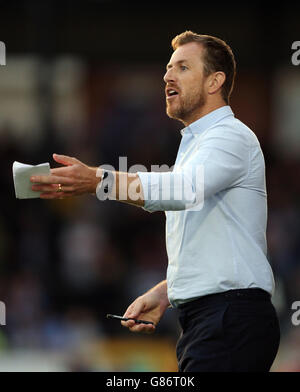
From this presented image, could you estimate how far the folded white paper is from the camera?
3490 millimetres

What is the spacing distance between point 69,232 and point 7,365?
2.63 metres

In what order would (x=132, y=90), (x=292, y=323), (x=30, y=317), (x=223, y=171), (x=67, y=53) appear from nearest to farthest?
1. (x=223, y=171)
2. (x=292, y=323)
3. (x=30, y=317)
4. (x=67, y=53)
5. (x=132, y=90)

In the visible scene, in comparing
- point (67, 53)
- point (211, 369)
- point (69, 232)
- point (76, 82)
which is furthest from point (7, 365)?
point (76, 82)

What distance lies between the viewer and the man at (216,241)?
146 inches

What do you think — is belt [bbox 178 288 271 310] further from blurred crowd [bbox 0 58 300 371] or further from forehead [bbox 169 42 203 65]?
blurred crowd [bbox 0 58 300 371]

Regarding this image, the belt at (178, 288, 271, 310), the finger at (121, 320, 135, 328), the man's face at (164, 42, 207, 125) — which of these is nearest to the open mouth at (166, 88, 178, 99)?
the man's face at (164, 42, 207, 125)

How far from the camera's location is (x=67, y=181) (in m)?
3.51

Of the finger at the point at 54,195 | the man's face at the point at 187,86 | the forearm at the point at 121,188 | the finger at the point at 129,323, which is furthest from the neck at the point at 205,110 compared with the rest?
the finger at the point at 129,323

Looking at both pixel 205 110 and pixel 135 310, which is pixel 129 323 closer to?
pixel 135 310

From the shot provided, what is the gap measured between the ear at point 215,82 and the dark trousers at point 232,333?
997 millimetres

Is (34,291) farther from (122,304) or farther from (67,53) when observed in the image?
(67,53)

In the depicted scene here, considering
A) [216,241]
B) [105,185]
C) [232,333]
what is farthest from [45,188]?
[232,333]

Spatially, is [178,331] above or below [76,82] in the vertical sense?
below

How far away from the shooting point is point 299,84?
16.4 metres
